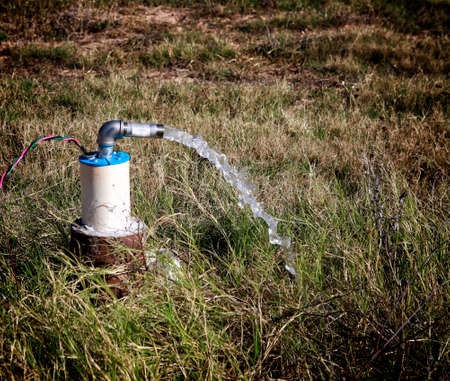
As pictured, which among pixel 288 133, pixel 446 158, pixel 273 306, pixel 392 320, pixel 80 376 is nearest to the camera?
pixel 80 376

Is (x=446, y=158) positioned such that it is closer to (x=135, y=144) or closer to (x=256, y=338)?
(x=135, y=144)

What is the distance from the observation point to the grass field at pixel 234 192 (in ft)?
5.86

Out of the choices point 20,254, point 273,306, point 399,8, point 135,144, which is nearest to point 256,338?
point 273,306

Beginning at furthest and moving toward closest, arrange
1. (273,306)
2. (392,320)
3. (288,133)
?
(288,133), (273,306), (392,320)

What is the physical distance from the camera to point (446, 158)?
3.63 metres

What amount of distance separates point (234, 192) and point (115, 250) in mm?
1018

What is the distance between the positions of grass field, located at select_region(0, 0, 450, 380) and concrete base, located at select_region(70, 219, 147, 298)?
6 centimetres

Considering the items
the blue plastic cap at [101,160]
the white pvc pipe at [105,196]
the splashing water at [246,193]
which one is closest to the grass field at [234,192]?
the splashing water at [246,193]

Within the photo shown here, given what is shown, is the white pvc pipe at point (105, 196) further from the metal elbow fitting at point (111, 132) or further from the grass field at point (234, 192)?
the grass field at point (234, 192)

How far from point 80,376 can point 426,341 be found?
3.69 feet

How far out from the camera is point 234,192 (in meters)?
2.89

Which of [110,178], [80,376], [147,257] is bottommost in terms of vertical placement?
[80,376]

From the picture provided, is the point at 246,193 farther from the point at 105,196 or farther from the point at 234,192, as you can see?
the point at 105,196

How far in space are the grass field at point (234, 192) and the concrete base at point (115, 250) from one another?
6cm
